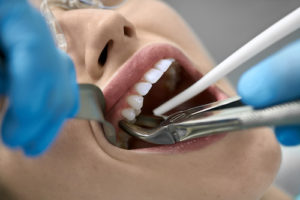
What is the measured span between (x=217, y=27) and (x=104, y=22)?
764 mm

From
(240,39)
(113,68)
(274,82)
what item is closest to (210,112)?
(274,82)

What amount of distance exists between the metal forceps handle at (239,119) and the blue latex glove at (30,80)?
0.20 metres

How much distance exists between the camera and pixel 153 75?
24.7 inches

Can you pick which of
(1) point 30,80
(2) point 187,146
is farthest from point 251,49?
(1) point 30,80

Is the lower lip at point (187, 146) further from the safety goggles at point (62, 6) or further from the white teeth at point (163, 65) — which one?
the safety goggles at point (62, 6)

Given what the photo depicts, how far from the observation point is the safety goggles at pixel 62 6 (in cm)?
67

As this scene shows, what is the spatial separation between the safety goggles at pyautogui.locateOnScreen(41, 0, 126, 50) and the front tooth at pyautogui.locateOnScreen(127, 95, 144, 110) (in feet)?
0.53

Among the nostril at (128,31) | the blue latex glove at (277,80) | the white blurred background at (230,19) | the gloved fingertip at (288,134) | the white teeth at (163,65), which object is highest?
the blue latex glove at (277,80)

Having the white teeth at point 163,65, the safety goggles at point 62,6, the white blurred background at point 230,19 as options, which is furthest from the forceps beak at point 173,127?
the white blurred background at point 230,19

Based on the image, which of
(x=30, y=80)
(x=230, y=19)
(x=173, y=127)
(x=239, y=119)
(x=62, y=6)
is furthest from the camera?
(x=230, y=19)

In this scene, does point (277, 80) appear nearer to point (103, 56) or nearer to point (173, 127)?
point (173, 127)

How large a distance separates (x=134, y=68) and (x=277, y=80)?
0.86 feet

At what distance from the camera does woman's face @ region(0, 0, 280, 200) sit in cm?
54

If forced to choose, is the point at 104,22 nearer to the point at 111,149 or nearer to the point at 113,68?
the point at 113,68
